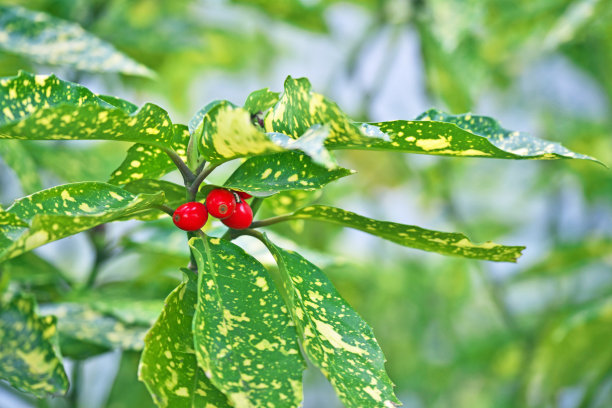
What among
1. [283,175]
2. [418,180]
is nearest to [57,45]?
[283,175]

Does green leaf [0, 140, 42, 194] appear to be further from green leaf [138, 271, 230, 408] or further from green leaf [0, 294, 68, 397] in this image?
green leaf [138, 271, 230, 408]

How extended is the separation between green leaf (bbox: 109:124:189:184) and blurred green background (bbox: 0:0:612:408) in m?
0.13

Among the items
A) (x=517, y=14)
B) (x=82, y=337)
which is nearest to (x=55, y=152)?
(x=82, y=337)

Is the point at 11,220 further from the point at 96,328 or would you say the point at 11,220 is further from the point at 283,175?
the point at 96,328

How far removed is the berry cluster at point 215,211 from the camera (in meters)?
0.41

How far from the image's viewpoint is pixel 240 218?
437 mm

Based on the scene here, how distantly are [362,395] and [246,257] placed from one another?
13cm

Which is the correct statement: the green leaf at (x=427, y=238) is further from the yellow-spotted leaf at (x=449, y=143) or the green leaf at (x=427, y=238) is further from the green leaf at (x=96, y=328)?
the green leaf at (x=96, y=328)

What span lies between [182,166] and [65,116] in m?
0.10

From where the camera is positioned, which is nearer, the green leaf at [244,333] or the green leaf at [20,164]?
the green leaf at [244,333]

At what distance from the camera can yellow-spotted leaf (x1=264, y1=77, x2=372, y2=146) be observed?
1.11 ft

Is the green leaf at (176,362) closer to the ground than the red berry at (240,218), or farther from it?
closer to the ground

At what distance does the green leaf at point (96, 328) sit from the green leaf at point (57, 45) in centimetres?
28

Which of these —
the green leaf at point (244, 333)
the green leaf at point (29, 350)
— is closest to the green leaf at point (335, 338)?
the green leaf at point (244, 333)
